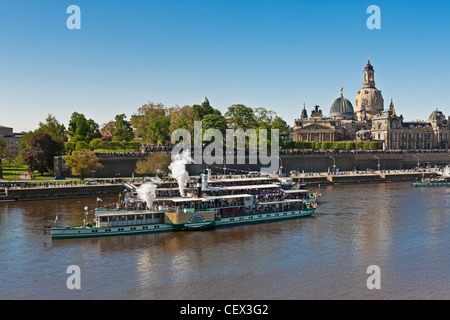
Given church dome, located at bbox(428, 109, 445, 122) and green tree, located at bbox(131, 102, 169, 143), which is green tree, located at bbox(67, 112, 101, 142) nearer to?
green tree, located at bbox(131, 102, 169, 143)

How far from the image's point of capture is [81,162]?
7550 centimetres

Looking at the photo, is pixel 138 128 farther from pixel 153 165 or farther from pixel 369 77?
pixel 369 77

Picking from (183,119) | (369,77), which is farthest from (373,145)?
(183,119)

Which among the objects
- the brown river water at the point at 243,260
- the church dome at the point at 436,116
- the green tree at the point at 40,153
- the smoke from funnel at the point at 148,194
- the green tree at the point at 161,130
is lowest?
the brown river water at the point at 243,260

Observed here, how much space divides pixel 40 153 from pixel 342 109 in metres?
129

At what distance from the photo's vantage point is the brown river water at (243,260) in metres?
28.2

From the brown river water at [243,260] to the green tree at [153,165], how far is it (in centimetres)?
3070

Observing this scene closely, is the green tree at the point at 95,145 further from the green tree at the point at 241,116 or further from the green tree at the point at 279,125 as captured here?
the green tree at the point at 279,125

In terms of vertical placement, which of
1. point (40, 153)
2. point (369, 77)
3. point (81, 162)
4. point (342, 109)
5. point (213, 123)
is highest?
point (369, 77)

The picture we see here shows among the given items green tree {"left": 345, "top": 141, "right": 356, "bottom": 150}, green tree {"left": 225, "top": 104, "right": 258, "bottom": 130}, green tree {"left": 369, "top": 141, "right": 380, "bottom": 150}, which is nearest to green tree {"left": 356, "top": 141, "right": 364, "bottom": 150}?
green tree {"left": 345, "top": 141, "right": 356, "bottom": 150}

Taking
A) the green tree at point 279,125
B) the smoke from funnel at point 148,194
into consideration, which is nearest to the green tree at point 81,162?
the smoke from funnel at point 148,194

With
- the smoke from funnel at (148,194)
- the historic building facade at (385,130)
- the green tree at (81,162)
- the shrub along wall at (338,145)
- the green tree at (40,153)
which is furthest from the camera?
the historic building facade at (385,130)

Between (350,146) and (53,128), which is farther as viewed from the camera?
(350,146)
